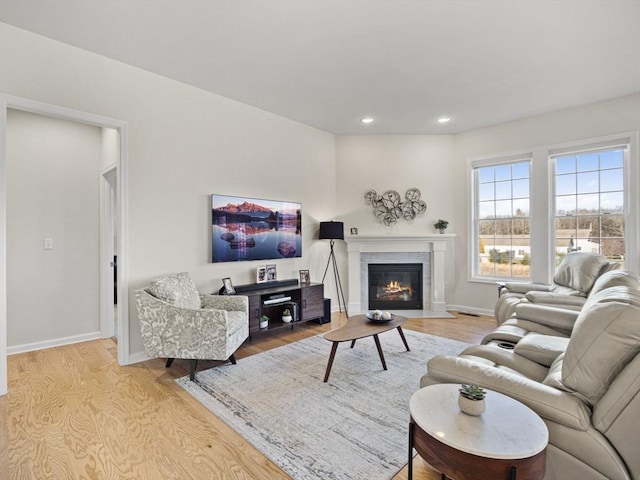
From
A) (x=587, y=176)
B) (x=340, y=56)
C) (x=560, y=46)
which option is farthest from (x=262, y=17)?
(x=587, y=176)

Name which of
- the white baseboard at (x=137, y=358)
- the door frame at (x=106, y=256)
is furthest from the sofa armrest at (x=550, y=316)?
the door frame at (x=106, y=256)

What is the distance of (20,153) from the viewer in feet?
11.4

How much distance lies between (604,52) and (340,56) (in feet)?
8.08

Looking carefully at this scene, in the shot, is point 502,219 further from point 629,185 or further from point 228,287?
point 228,287

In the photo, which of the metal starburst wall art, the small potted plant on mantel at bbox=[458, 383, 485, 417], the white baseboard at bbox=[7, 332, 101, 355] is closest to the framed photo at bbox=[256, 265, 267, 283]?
the white baseboard at bbox=[7, 332, 101, 355]

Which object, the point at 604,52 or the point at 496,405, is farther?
the point at 604,52

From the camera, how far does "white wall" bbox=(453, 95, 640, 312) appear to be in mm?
4055

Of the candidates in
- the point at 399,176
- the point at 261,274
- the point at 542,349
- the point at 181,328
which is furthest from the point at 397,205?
the point at 181,328

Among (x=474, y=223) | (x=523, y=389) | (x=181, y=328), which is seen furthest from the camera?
(x=474, y=223)

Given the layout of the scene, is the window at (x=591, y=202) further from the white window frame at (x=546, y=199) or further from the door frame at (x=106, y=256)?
the door frame at (x=106, y=256)

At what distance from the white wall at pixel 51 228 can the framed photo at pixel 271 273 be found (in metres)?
2.11

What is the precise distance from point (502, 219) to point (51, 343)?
630 centimetres

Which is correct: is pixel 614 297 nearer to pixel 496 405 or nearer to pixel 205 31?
pixel 496 405

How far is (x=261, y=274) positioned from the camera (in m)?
4.31
